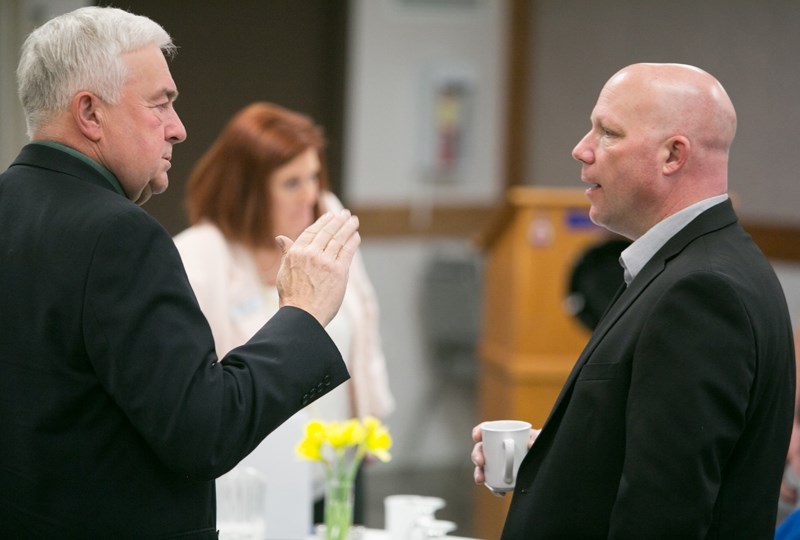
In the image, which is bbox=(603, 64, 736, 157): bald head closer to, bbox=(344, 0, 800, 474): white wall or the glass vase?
the glass vase

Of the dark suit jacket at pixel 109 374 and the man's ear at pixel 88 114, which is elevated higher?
the man's ear at pixel 88 114

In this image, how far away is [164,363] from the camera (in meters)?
1.50

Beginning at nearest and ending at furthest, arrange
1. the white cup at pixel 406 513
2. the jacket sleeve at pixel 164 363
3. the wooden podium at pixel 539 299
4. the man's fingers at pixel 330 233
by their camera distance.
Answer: the jacket sleeve at pixel 164 363 → the man's fingers at pixel 330 233 → the white cup at pixel 406 513 → the wooden podium at pixel 539 299

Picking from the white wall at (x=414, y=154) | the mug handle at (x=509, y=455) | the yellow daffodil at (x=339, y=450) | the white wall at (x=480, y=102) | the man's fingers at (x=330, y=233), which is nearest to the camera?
the man's fingers at (x=330, y=233)

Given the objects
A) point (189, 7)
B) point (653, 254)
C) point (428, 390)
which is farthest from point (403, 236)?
point (653, 254)

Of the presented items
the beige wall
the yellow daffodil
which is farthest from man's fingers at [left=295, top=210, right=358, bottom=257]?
the beige wall

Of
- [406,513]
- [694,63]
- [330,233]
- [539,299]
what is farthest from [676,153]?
[694,63]

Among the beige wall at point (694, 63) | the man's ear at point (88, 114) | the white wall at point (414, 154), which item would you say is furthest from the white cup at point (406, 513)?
the white wall at point (414, 154)

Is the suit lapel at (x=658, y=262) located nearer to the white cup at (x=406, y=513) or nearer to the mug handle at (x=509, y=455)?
the mug handle at (x=509, y=455)

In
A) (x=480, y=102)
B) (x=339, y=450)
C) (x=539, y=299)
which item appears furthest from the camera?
(x=480, y=102)

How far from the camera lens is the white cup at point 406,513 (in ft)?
7.85

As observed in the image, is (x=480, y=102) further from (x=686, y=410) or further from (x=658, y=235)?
(x=686, y=410)

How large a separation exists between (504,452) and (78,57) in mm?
942

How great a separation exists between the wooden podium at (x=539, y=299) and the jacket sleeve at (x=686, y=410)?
3176mm
